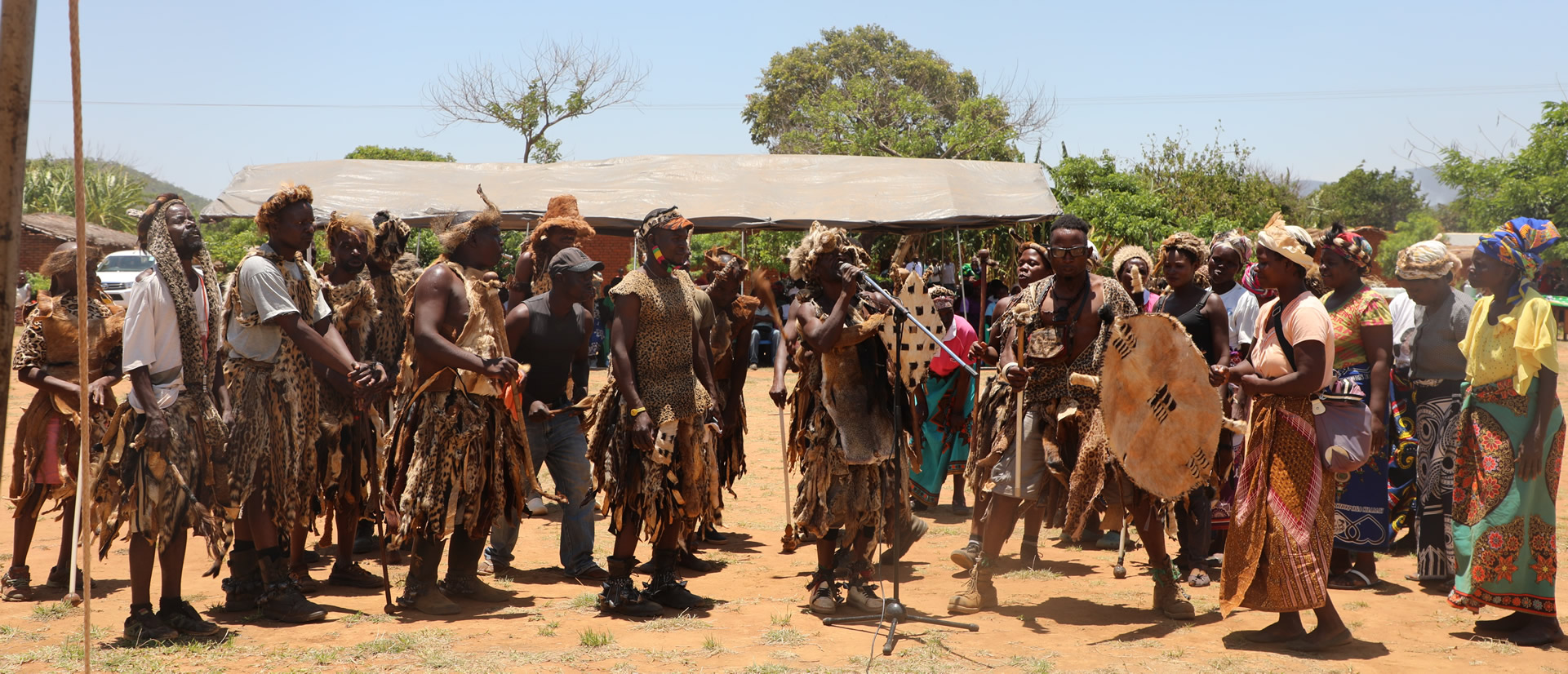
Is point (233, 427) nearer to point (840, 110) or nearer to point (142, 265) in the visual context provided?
point (142, 265)

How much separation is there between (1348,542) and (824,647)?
3.30 m

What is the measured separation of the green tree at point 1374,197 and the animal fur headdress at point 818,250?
1935 inches

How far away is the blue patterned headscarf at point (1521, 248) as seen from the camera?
207 inches

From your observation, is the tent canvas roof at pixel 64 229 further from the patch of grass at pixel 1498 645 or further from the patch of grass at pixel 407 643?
the patch of grass at pixel 1498 645

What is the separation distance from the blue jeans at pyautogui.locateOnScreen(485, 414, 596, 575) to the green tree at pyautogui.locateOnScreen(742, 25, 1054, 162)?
28.0 metres

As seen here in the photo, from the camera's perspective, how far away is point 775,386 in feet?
18.1

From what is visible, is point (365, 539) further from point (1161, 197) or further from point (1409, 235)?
point (1409, 235)

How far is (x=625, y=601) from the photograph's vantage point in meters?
5.55

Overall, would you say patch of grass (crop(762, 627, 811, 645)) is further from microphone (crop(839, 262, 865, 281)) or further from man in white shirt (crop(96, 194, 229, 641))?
man in white shirt (crop(96, 194, 229, 641))

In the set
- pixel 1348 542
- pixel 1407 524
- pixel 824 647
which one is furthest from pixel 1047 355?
pixel 1407 524

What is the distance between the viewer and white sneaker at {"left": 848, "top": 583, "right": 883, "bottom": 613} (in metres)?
5.52

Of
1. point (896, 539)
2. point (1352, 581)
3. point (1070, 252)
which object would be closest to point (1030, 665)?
point (896, 539)

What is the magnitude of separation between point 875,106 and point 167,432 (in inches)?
1508

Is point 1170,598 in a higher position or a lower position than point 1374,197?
lower
